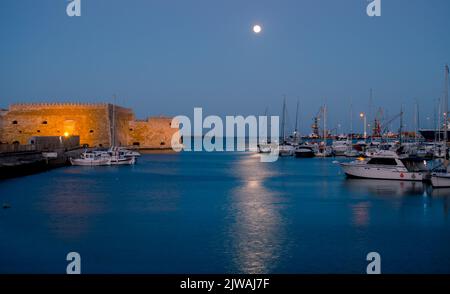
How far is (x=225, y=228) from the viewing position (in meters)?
10.9

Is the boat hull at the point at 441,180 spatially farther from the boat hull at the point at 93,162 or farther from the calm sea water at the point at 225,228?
the boat hull at the point at 93,162

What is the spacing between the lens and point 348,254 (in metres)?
8.59

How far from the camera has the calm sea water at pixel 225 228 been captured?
807 cm

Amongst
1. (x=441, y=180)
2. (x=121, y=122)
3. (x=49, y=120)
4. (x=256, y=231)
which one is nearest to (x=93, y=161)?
(x=49, y=120)

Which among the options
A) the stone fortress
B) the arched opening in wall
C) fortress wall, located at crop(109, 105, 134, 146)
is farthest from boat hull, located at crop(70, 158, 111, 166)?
the arched opening in wall

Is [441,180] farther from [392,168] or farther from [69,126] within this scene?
[69,126]

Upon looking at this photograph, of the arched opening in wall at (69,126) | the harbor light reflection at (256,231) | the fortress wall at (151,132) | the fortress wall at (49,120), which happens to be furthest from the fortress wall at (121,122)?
the harbor light reflection at (256,231)

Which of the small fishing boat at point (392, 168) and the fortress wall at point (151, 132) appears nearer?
the small fishing boat at point (392, 168)

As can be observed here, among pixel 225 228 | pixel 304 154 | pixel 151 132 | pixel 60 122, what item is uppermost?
pixel 60 122

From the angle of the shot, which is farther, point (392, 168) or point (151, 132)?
point (151, 132)

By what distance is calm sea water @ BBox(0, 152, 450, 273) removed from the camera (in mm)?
8070

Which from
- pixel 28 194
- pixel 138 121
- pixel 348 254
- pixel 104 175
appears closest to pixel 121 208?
pixel 28 194

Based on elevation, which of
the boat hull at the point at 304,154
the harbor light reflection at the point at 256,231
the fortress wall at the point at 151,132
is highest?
the fortress wall at the point at 151,132
